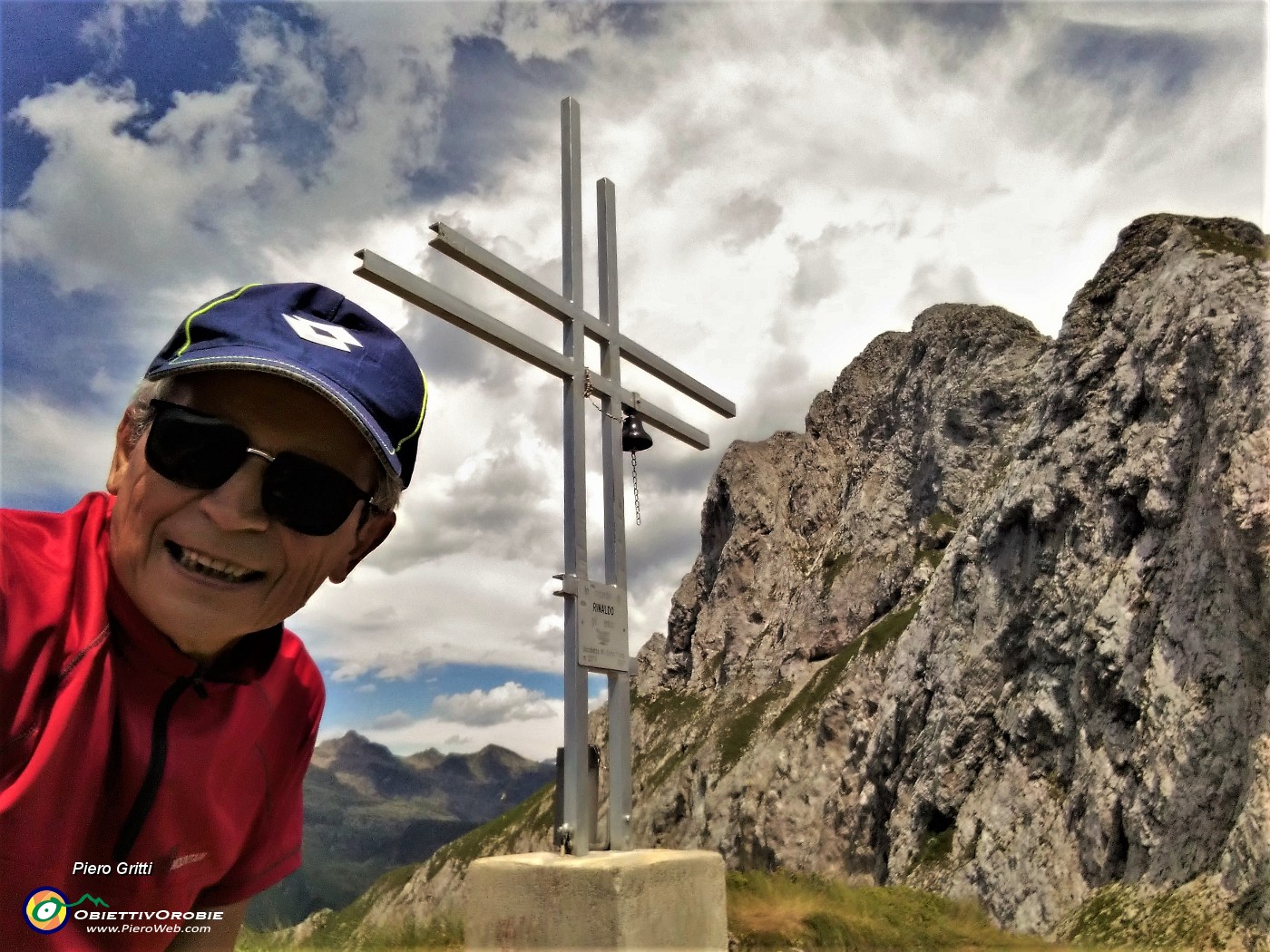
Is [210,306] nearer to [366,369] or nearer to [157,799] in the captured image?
[366,369]

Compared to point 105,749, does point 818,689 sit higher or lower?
higher

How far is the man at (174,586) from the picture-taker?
148 centimetres

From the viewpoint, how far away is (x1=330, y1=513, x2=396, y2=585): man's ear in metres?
1.87

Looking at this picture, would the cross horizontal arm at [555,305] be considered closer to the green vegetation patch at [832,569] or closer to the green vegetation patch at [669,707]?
the green vegetation patch at [832,569]

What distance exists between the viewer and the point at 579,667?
7488mm

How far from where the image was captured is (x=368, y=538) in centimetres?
189

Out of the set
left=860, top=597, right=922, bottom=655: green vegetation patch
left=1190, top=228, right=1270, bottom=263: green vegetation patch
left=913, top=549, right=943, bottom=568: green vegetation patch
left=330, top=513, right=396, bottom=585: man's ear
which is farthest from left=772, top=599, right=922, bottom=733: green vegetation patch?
left=330, top=513, right=396, bottom=585: man's ear

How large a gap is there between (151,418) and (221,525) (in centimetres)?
27

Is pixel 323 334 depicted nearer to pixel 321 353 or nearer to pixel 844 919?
pixel 321 353

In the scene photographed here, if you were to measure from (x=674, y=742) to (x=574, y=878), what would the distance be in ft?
384

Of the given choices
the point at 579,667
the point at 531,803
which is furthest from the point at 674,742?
the point at 579,667

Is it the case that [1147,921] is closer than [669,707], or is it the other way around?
[1147,921]

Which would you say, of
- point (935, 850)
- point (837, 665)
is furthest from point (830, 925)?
point (837, 665)

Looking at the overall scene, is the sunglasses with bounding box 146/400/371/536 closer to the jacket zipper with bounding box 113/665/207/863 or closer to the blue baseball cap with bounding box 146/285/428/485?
the blue baseball cap with bounding box 146/285/428/485
